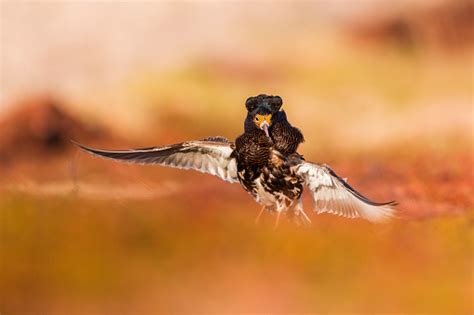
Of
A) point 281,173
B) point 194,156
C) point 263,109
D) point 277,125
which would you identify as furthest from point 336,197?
point 194,156

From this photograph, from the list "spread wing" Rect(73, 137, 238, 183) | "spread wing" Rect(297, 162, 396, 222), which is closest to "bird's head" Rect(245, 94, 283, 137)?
"spread wing" Rect(297, 162, 396, 222)

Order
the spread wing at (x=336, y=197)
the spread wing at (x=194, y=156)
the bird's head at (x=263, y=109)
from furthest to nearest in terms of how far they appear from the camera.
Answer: the spread wing at (x=194, y=156) → the spread wing at (x=336, y=197) → the bird's head at (x=263, y=109)

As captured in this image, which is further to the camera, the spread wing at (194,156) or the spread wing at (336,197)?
the spread wing at (194,156)

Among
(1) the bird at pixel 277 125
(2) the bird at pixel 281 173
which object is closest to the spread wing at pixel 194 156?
(2) the bird at pixel 281 173

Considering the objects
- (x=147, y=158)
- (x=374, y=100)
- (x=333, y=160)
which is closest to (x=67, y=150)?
(x=333, y=160)

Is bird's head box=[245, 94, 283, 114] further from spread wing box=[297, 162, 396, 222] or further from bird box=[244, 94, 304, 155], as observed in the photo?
spread wing box=[297, 162, 396, 222]

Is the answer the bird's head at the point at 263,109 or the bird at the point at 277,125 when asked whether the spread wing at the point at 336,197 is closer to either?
the bird at the point at 277,125

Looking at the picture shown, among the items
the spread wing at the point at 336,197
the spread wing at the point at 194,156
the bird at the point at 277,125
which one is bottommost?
the spread wing at the point at 336,197

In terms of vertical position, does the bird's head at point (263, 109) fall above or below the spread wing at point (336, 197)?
above
